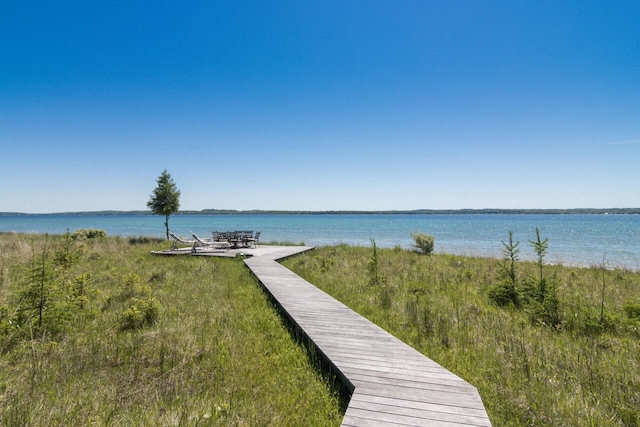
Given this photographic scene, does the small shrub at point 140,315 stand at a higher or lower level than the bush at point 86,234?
lower

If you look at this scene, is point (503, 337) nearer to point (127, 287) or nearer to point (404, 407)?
point (404, 407)

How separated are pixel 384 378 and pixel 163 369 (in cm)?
321

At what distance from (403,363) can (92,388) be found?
4063mm

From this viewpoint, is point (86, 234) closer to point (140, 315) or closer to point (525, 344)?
point (140, 315)

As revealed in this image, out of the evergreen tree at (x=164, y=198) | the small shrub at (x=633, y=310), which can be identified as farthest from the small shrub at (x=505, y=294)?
the evergreen tree at (x=164, y=198)

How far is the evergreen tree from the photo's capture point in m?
28.0

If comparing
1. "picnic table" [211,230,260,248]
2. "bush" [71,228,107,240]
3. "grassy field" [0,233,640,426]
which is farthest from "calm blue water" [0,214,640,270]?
"bush" [71,228,107,240]

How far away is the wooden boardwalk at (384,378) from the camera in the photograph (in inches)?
122

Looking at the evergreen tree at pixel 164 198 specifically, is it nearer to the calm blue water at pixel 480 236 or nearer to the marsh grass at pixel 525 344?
the calm blue water at pixel 480 236

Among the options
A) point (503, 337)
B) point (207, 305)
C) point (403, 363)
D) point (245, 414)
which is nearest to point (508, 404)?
point (403, 363)

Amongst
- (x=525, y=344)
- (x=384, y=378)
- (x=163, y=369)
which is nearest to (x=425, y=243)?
(x=525, y=344)

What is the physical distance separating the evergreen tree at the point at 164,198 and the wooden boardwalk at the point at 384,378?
25384 millimetres

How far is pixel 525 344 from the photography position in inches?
207

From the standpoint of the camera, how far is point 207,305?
7668 mm
